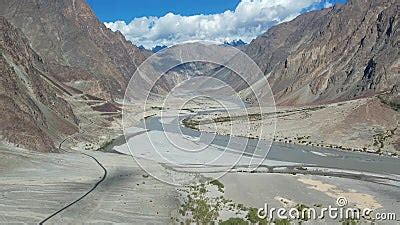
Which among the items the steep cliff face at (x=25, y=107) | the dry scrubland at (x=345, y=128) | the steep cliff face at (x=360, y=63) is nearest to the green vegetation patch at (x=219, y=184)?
the steep cliff face at (x=25, y=107)

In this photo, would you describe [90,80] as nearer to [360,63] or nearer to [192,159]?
[360,63]

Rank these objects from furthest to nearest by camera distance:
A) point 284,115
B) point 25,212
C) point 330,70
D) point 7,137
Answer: point 330,70 < point 284,115 < point 7,137 < point 25,212

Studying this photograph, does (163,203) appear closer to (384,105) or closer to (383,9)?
(384,105)

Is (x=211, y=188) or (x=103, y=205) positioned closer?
(x=103, y=205)

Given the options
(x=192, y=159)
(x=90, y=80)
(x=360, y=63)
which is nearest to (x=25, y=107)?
(x=192, y=159)

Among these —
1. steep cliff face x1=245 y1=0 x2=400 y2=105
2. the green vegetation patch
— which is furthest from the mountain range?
the green vegetation patch

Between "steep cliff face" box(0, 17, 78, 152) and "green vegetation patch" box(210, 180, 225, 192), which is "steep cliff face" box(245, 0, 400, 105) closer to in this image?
"steep cliff face" box(0, 17, 78, 152)

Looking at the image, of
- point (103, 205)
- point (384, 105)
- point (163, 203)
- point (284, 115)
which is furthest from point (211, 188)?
point (284, 115)

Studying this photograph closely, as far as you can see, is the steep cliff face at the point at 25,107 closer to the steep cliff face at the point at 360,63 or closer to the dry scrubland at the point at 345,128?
the dry scrubland at the point at 345,128

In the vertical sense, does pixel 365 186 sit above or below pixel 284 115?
below
